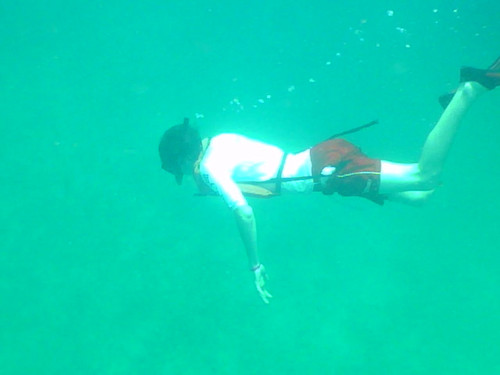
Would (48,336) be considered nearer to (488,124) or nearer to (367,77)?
(367,77)

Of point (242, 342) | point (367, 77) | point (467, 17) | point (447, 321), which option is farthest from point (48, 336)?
point (467, 17)

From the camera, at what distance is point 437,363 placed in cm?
1018

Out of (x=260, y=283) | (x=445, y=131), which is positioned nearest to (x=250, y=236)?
(x=260, y=283)

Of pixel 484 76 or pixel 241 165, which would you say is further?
pixel 241 165

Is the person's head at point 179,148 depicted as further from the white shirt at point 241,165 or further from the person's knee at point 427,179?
the person's knee at point 427,179

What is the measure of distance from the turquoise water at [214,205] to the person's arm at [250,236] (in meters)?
6.53

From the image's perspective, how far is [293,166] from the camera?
4539 millimetres

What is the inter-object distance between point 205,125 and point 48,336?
25.2 ft

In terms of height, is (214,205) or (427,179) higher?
(214,205)

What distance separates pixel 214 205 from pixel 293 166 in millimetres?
8443

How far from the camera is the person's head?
4043mm

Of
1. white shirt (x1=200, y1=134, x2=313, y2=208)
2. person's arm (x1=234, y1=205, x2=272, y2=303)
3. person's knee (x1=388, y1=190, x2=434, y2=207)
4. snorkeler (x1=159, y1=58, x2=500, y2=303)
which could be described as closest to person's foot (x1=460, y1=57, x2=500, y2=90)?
snorkeler (x1=159, y1=58, x2=500, y2=303)

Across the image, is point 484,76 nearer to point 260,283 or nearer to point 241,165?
point 241,165

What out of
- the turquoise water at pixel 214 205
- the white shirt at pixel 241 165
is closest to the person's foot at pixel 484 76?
the white shirt at pixel 241 165
